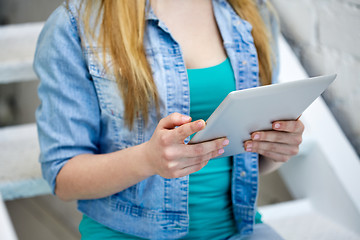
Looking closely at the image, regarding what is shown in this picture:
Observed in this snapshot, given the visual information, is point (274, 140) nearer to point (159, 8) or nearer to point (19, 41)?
point (159, 8)

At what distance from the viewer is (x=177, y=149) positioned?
643 mm

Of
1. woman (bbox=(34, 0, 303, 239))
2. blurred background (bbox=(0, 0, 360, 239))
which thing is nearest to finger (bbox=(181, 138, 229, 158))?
woman (bbox=(34, 0, 303, 239))

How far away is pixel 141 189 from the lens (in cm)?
82

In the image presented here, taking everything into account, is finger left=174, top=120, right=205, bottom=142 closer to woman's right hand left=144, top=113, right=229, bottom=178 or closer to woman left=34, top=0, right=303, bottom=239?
woman's right hand left=144, top=113, right=229, bottom=178

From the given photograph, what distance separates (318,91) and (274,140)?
11 cm

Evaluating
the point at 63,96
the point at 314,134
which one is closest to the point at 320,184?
the point at 314,134

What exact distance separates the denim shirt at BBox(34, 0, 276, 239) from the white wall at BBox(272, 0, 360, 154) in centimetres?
37

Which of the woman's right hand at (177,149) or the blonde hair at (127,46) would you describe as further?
the blonde hair at (127,46)

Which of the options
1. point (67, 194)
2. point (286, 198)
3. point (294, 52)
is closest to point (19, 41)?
point (67, 194)

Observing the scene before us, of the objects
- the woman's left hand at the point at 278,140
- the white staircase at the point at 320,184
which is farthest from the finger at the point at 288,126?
the white staircase at the point at 320,184

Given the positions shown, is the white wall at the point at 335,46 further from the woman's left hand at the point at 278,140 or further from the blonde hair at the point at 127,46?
the blonde hair at the point at 127,46

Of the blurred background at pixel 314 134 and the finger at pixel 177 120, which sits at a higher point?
the finger at pixel 177 120

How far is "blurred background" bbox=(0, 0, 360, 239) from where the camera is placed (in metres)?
1.06

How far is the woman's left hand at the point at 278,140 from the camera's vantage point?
69 cm
